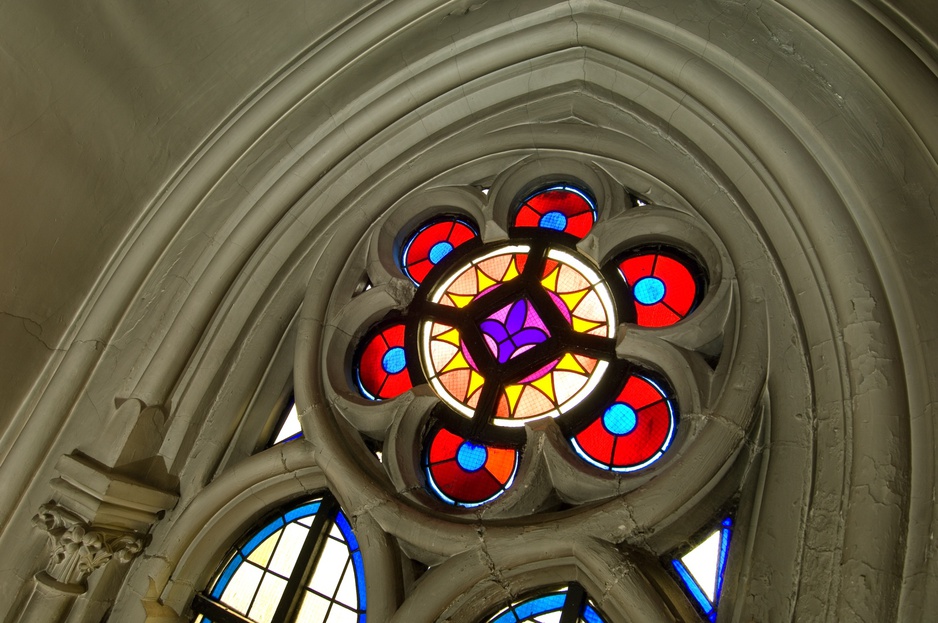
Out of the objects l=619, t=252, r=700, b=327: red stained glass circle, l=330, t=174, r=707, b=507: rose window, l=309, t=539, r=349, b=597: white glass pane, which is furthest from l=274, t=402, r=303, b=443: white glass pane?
l=619, t=252, r=700, b=327: red stained glass circle

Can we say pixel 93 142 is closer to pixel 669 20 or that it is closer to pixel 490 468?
pixel 490 468

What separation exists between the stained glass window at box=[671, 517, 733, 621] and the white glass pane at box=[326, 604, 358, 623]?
4.21 ft

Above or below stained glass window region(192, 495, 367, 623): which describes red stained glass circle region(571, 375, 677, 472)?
above

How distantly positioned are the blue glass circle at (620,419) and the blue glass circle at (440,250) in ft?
4.02

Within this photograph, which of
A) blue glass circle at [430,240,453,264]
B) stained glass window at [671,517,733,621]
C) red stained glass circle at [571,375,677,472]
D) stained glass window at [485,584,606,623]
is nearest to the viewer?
stained glass window at [671,517,733,621]

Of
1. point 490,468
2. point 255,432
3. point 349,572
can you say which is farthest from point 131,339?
point 490,468

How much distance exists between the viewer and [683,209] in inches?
140

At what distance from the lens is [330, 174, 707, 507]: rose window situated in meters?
3.32

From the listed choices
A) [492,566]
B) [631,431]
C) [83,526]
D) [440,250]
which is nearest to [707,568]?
[631,431]

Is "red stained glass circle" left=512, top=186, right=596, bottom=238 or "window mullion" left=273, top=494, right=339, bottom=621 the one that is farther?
"red stained glass circle" left=512, top=186, right=596, bottom=238

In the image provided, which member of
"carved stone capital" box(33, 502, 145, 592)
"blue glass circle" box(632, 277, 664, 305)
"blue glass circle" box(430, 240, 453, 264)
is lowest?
"carved stone capital" box(33, 502, 145, 592)

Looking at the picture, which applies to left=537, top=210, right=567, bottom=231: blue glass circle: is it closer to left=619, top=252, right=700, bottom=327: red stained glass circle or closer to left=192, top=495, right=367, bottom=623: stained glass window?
left=619, top=252, right=700, bottom=327: red stained glass circle

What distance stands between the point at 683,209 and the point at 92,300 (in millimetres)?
2747

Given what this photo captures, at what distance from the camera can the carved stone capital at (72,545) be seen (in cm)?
322
